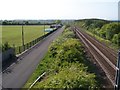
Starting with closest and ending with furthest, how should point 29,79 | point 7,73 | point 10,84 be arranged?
point 10,84 < point 29,79 < point 7,73

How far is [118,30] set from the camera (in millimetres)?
71875

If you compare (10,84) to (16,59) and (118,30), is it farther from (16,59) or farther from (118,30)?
(118,30)

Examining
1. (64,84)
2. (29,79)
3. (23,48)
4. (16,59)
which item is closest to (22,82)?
(29,79)

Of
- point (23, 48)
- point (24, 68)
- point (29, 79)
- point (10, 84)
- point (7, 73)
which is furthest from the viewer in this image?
point (23, 48)

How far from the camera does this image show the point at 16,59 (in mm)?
31641

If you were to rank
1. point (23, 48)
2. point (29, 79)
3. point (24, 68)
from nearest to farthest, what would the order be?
point (29, 79), point (24, 68), point (23, 48)

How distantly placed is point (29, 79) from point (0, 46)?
38.0 feet

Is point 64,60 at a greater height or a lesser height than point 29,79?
greater

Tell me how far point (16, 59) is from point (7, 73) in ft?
26.2

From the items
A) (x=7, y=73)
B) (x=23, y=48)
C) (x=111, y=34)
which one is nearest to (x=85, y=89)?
(x=7, y=73)

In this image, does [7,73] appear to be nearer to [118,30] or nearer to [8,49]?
[8,49]

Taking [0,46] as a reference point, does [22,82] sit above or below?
below

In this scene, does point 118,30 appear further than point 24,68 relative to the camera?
Yes

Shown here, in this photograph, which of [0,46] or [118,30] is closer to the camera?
[0,46]
